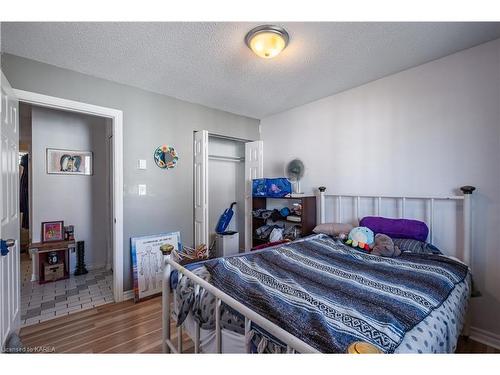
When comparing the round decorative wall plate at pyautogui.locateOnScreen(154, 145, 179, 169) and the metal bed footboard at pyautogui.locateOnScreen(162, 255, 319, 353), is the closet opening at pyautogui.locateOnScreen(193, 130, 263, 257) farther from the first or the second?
the metal bed footboard at pyautogui.locateOnScreen(162, 255, 319, 353)

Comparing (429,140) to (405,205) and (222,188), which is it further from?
(222,188)

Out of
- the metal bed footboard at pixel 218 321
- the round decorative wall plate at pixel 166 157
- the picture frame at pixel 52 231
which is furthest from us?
the picture frame at pixel 52 231

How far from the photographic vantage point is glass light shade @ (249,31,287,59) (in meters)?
1.52

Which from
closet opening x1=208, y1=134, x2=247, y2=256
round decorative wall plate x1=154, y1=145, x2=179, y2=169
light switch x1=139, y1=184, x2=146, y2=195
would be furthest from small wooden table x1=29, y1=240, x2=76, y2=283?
closet opening x1=208, y1=134, x2=247, y2=256

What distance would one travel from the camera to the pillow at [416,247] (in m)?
1.74

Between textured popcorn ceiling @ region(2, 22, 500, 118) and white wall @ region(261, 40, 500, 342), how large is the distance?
0.58ft

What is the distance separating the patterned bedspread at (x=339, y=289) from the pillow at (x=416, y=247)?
13 cm

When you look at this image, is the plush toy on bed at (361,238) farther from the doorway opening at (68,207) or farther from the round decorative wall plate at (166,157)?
the doorway opening at (68,207)

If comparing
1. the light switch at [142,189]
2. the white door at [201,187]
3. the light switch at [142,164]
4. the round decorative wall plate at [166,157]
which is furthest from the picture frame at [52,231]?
the white door at [201,187]

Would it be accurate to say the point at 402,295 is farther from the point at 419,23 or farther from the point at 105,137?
the point at 105,137

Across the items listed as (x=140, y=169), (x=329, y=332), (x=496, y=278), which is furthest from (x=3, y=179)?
(x=496, y=278)

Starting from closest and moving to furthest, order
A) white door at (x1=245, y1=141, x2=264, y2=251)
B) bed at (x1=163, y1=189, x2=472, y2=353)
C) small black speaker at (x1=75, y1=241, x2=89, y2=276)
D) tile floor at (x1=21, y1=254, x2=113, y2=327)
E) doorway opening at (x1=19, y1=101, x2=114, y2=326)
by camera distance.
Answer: bed at (x1=163, y1=189, x2=472, y2=353)
tile floor at (x1=21, y1=254, x2=113, y2=327)
doorway opening at (x1=19, y1=101, x2=114, y2=326)
small black speaker at (x1=75, y1=241, x2=89, y2=276)
white door at (x1=245, y1=141, x2=264, y2=251)

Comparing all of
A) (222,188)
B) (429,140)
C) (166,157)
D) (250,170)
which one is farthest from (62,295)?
(429,140)

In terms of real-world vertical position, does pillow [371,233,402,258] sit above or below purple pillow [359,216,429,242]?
below
